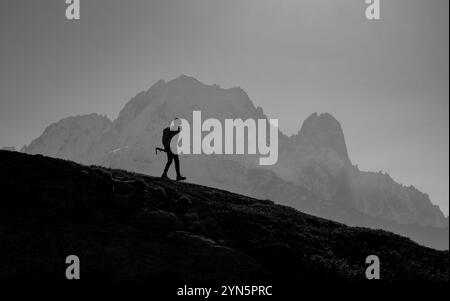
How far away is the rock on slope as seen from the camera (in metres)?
18.2

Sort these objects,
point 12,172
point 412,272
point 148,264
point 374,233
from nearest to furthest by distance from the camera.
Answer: point 148,264
point 412,272
point 12,172
point 374,233

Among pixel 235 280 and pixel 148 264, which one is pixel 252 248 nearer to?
pixel 235 280

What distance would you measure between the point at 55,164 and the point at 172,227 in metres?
7.04

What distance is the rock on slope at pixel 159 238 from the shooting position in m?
18.2

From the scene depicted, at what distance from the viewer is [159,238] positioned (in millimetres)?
19969

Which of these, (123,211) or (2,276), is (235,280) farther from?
(2,276)

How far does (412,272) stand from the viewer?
2125 cm

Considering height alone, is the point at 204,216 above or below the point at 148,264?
above

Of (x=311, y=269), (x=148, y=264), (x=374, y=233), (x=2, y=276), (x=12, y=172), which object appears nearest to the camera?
(x=2, y=276)

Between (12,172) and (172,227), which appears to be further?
(12,172)

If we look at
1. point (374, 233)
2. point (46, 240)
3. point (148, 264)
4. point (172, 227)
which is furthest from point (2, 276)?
point (374, 233)
